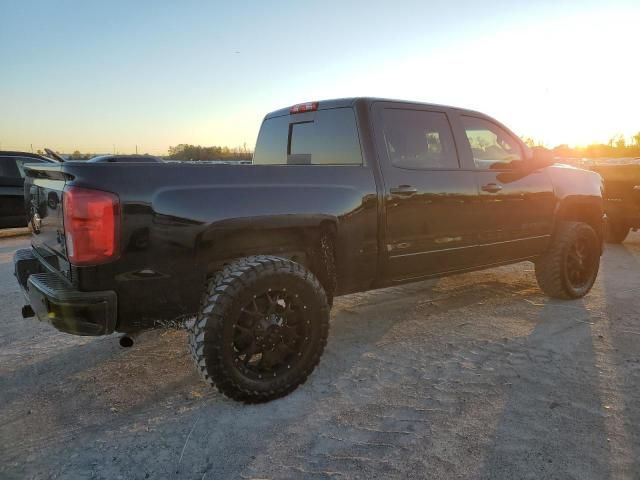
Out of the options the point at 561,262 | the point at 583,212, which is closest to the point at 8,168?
the point at 561,262

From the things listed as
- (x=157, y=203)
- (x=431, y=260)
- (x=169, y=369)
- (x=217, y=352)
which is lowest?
(x=169, y=369)

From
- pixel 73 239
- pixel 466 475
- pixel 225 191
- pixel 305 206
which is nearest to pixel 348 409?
pixel 466 475

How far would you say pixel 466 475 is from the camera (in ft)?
7.16

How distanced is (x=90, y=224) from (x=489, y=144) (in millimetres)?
3531

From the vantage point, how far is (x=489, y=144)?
4500 millimetres

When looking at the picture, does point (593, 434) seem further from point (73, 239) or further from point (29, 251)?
point (29, 251)

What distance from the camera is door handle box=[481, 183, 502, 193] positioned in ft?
13.6

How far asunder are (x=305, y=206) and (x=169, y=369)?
4.95 ft

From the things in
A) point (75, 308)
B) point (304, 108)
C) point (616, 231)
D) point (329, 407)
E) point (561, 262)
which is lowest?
point (329, 407)

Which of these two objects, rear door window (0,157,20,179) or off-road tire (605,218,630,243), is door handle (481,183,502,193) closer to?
off-road tire (605,218,630,243)

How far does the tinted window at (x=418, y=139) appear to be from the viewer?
3.67 meters

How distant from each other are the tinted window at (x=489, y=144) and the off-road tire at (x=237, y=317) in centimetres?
217

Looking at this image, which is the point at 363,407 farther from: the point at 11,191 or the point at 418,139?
the point at 11,191

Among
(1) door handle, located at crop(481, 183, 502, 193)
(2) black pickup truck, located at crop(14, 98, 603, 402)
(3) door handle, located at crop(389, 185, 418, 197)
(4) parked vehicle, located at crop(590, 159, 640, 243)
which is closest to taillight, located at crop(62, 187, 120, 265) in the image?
(2) black pickup truck, located at crop(14, 98, 603, 402)
